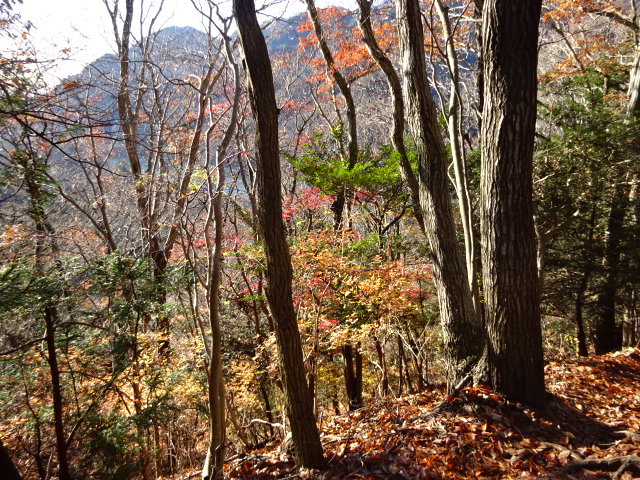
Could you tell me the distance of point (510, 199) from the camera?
3035 millimetres

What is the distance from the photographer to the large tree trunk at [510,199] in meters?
2.86

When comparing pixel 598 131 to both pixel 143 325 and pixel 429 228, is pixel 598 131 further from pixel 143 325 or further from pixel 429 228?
pixel 143 325

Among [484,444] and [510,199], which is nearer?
[484,444]

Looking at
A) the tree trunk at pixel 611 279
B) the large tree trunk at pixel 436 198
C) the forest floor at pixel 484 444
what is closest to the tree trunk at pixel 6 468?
the forest floor at pixel 484 444

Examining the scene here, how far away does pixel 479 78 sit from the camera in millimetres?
4004

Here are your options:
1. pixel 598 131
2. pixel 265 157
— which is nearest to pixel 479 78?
pixel 265 157

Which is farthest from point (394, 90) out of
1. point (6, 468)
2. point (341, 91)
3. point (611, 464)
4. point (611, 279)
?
point (611, 279)

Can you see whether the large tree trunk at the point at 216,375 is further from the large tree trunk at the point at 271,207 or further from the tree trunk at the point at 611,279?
the tree trunk at the point at 611,279

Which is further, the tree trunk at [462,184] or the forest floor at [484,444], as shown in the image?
the tree trunk at [462,184]

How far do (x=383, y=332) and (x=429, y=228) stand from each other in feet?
13.2

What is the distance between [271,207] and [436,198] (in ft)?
7.05

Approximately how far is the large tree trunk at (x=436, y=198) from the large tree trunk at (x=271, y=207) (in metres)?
1.91

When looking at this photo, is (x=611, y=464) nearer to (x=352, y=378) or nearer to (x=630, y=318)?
(x=352, y=378)

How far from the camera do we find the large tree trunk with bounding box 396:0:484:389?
404 centimetres
